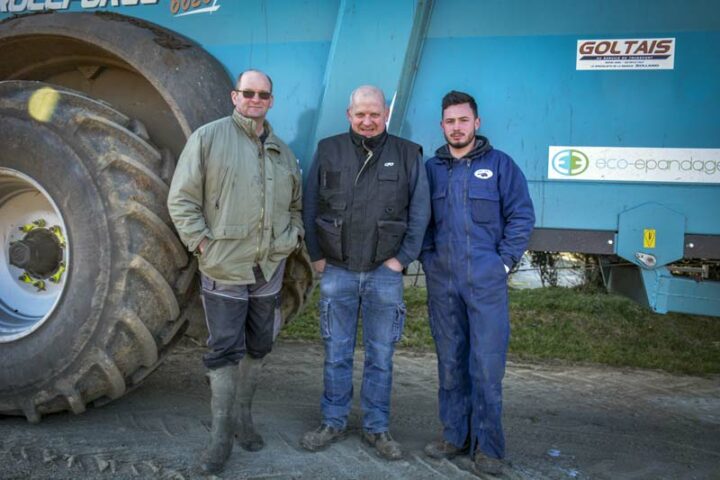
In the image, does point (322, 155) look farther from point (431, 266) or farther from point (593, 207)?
point (593, 207)

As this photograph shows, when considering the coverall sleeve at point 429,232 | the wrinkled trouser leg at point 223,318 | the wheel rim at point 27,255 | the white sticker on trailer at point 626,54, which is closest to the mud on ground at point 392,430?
the wrinkled trouser leg at point 223,318

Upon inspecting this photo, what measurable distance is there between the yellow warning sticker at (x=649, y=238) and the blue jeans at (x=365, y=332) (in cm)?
112

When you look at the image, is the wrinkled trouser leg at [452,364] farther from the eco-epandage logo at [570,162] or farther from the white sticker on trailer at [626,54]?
the white sticker on trailer at [626,54]

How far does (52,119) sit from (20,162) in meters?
0.27

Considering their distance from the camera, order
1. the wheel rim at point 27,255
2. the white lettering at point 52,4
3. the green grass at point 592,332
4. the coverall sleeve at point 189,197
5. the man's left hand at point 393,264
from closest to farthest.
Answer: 1. the coverall sleeve at point 189,197
2. the man's left hand at point 393,264
3. the wheel rim at point 27,255
4. the white lettering at point 52,4
5. the green grass at point 592,332

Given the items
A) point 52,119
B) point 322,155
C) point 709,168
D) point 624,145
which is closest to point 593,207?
point 624,145

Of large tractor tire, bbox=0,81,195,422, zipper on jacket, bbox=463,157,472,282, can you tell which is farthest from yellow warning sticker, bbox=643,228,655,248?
large tractor tire, bbox=0,81,195,422

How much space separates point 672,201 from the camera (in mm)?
3340

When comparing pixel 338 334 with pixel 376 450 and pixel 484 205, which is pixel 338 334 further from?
pixel 484 205

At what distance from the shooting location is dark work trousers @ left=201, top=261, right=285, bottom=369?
3.18 meters

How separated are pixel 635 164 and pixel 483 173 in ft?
2.29

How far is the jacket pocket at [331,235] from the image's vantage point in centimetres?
337

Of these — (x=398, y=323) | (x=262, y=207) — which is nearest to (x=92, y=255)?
(x=262, y=207)

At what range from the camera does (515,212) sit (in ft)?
10.6
